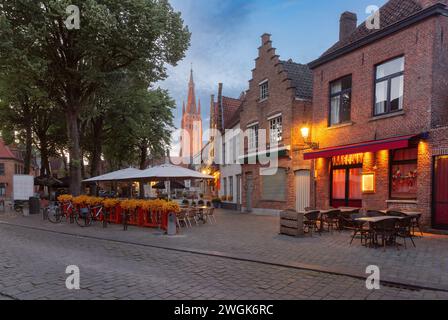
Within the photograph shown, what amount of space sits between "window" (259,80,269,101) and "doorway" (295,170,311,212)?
5582 mm

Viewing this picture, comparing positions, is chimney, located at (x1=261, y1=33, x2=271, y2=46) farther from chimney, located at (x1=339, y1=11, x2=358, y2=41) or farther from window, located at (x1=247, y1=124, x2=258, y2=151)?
window, located at (x1=247, y1=124, x2=258, y2=151)

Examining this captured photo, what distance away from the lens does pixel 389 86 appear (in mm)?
12844

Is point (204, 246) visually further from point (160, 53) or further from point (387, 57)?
point (160, 53)

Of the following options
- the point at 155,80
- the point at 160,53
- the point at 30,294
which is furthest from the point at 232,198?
the point at 30,294

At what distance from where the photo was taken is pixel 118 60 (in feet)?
58.6

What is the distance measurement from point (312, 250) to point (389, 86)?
7.82 meters

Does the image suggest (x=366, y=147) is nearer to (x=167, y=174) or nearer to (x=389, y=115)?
(x=389, y=115)

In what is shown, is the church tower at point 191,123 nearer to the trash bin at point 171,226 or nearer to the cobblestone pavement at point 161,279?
the trash bin at point 171,226

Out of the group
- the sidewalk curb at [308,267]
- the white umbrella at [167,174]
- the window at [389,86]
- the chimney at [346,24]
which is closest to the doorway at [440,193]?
the window at [389,86]

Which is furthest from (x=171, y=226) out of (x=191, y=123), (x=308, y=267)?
(x=191, y=123)

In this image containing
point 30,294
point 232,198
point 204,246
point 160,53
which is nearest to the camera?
point 30,294

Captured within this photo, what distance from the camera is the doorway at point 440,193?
35.2ft

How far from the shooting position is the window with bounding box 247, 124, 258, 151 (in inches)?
847

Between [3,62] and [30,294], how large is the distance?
44.5 ft
